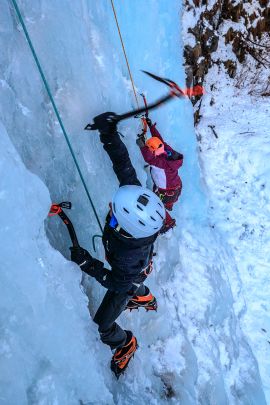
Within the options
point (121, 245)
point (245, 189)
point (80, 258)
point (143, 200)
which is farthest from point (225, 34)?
point (80, 258)

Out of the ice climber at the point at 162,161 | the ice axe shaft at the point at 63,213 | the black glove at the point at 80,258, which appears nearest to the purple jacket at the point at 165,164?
the ice climber at the point at 162,161

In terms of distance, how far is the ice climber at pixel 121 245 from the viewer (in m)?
2.30

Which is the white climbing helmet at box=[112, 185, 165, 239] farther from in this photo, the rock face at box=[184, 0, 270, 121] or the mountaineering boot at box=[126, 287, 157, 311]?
the rock face at box=[184, 0, 270, 121]

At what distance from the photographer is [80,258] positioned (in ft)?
7.95

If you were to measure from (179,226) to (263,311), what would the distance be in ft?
4.80

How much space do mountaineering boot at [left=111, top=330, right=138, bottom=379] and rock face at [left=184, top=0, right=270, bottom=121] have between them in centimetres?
439

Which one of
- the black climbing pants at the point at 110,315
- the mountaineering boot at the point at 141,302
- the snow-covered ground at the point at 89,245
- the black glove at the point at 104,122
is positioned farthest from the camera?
the mountaineering boot at the point at 141,302

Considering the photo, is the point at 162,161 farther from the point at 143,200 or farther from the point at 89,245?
the point at 143,200

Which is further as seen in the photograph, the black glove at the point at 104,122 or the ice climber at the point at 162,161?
the ice climber at the point at 162,161

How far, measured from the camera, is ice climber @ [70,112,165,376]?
7.55 ft

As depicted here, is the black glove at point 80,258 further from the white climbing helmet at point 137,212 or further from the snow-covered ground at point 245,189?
the snow-covered ground at point 245,189

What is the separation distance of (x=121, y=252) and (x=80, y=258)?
27cm

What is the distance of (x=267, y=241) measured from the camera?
16.9ft

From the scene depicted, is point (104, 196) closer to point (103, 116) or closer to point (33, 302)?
point (103, 116)
